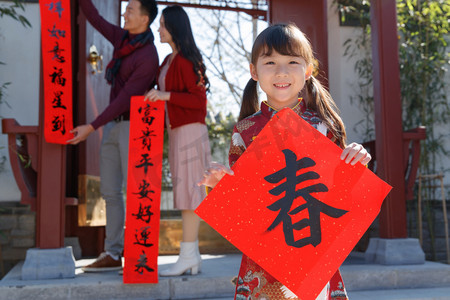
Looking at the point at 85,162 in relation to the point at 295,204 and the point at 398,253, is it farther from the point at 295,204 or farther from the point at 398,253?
the point at 295,204

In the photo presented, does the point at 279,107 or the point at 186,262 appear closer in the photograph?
the point at 279,107

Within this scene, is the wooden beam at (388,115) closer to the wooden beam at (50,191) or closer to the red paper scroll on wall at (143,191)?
the red paper scroll on wall at (143,191)

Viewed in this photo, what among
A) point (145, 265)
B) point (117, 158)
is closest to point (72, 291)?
point (145, 265)

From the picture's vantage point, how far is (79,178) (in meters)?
3.53

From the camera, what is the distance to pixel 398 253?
3.04 m

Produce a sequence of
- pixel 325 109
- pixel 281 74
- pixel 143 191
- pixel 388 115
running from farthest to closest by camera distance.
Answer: pixel 388 115 < pixel 143 191 < pixel 325 109 < pixel 281 74

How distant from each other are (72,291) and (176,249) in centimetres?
174

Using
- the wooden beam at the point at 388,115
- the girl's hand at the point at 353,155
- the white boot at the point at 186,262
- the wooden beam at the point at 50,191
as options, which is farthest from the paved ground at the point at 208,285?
the girl's hand at the point at 353,155

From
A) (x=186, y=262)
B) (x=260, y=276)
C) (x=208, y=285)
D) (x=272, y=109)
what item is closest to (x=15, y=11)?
(x=186, y=262)

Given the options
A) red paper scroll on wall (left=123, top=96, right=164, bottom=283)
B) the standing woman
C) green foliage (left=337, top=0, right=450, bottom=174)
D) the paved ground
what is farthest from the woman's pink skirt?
green foliage (left=337, top=0, right=450, bottom=174)

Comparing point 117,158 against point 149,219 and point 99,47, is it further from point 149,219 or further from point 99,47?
point 99,47

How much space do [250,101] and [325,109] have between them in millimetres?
250

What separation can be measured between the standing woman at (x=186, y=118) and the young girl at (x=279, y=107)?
4.03ft

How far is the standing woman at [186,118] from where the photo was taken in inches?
103
